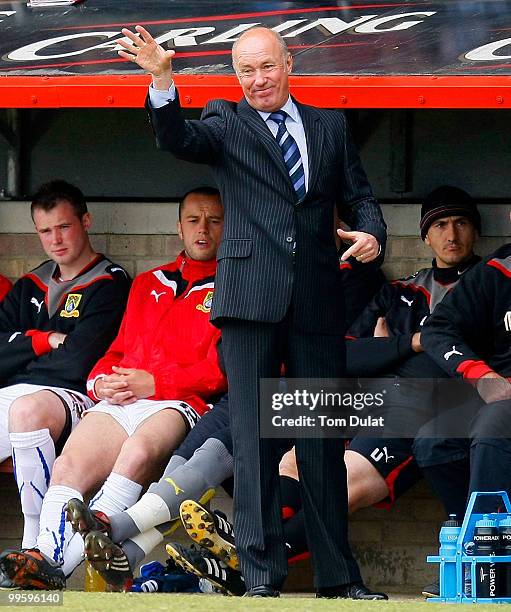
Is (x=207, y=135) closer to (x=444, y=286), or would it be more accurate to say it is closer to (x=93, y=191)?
(x=444, y=286)

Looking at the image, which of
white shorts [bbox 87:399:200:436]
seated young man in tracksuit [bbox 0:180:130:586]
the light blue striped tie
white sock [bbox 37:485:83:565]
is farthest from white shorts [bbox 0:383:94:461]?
the light blue striped tie

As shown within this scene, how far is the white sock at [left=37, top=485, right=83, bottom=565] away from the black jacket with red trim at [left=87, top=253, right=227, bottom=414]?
585mm

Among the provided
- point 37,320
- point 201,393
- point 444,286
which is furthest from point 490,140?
point 37,320

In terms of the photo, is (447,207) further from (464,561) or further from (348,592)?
(348,592)

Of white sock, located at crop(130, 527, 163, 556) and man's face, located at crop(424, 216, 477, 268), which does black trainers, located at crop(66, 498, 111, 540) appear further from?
man's face, located at crop(424, 216, 477, 268)

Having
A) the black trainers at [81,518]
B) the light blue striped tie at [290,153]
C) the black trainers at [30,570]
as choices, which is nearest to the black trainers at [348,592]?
the black trainers at [81,518]

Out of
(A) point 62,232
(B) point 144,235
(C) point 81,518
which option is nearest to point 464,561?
(C) point 81,518

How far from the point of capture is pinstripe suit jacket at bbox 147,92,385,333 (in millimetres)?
4754

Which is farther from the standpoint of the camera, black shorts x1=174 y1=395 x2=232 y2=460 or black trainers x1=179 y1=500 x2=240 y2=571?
black shorts x1=174 y1=395 x2=232 y2=460

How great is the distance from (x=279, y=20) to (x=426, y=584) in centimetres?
276

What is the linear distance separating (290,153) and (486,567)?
159cm

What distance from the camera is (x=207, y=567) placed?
5.16 m

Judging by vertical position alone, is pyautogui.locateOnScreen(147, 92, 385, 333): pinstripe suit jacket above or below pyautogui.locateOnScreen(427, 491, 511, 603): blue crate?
above

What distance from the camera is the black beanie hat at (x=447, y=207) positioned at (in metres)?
6.41
